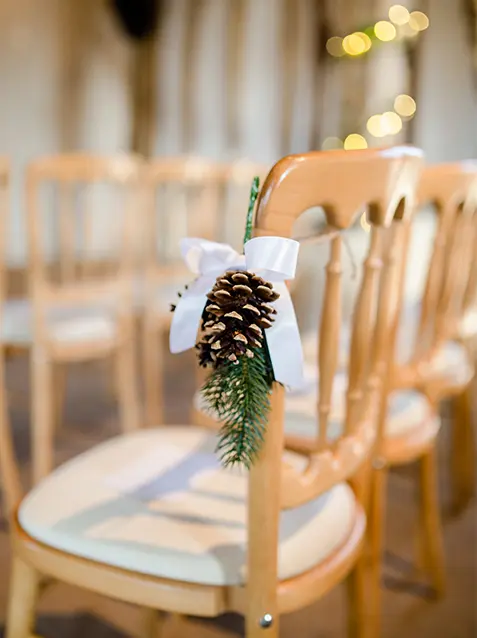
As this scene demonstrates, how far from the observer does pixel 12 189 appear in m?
4.92

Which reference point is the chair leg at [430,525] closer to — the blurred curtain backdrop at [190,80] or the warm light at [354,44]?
the blurred curtain backdrop at [190,80]

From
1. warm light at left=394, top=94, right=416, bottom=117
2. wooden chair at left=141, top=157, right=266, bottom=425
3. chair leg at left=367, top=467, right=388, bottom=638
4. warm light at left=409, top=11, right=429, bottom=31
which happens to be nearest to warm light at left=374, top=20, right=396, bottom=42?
warm light at left=409, top=11, right=429, bottom=31

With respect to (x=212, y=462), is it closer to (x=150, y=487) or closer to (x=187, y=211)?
(x=150, y=487)

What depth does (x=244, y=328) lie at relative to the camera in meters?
0.56

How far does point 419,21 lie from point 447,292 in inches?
113

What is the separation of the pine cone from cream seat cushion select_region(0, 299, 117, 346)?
129cm

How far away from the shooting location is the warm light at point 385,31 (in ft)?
12.1

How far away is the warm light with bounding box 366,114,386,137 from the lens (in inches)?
149

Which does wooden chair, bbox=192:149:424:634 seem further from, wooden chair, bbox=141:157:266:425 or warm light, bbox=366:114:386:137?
warm light, bbox=366:114:386:137

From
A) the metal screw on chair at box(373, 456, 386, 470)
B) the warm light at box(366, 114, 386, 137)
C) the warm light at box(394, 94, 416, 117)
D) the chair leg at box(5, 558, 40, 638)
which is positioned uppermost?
the warm light at box(394, 94, 416, 117)

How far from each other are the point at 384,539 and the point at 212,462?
882 mm

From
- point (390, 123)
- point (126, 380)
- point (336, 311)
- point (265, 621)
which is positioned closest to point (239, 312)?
point (336, 311)

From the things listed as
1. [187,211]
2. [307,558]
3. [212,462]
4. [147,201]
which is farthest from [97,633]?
[187,211]

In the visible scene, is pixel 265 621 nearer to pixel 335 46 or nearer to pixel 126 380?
pixel 126 380
